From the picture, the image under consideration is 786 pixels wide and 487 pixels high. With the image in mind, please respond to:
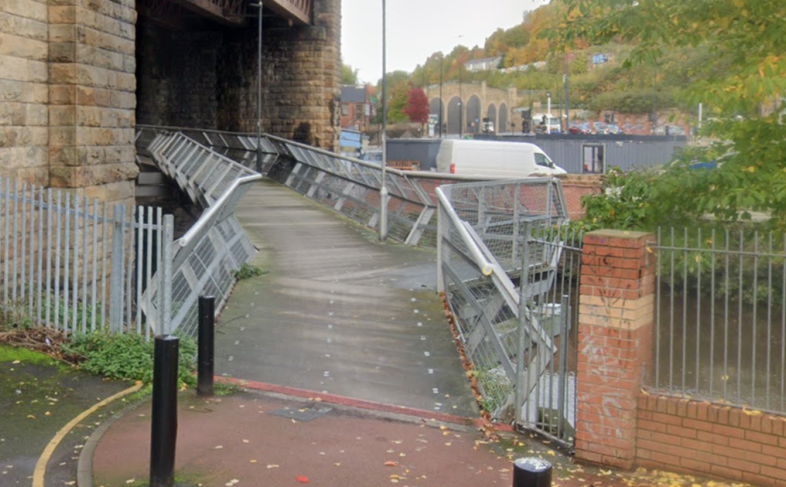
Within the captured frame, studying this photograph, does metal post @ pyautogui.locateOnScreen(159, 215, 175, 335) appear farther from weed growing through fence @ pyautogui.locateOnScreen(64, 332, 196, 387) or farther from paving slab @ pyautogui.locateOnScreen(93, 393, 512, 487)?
paving slab @ pyautogui.locateOnScreen(93, 393, 512, 487)

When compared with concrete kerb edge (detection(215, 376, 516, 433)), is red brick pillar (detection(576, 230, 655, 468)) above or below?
above

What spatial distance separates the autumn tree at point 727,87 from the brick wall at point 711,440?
2.14m

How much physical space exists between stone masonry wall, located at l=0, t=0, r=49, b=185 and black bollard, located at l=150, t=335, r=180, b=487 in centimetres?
590

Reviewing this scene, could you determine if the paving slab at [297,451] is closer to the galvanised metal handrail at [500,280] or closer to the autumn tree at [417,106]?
the galvanised metal handrail at [500,280]

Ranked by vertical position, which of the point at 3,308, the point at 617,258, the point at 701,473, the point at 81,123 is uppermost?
the point at 81,123

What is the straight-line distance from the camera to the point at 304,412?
25.5 feet

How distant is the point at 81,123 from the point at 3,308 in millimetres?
3425

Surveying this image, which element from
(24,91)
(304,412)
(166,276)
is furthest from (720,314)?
(24,91)

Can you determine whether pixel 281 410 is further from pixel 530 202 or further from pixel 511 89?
pixel 511 89

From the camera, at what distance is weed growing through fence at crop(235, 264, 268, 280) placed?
13.6 meters

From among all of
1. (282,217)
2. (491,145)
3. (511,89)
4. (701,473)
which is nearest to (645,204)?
(701,473)

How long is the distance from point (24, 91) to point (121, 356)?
4.52m

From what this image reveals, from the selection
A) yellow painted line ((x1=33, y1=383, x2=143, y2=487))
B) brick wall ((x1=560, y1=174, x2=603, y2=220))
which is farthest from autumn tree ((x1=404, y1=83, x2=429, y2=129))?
yellow painted line ((x1=33, y1=383, x2=143, y2=487))

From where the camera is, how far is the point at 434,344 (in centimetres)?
1045
